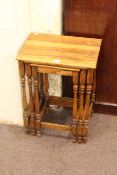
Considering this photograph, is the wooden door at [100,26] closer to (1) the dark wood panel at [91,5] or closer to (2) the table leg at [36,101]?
(1) the dark wood panel at [91,5]

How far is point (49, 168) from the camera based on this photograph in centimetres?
218

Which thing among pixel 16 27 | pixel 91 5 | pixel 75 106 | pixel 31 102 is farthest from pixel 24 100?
pixel 91 5

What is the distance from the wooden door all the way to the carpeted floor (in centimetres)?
36

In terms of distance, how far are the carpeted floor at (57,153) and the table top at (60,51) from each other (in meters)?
0.61

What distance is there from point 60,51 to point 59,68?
13 centimetres

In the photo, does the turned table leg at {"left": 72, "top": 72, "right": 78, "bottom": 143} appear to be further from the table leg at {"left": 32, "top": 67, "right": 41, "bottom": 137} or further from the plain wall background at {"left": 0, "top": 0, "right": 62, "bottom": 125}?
the plain wall background at {"left": 0, "top": 0, "right": 62, "bottom": 125}

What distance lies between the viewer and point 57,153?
2.28 m

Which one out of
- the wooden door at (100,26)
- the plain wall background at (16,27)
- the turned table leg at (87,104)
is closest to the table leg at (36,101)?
the plain wall background at (16,27)

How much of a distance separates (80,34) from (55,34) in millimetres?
166

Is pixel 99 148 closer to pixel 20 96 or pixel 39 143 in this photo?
pixel 39 143

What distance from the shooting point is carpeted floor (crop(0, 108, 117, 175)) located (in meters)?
2.17

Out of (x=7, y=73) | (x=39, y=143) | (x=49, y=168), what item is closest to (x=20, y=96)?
(x=7, y=73)

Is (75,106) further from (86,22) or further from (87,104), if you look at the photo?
(86,22)

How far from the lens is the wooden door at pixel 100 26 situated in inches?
86.1
